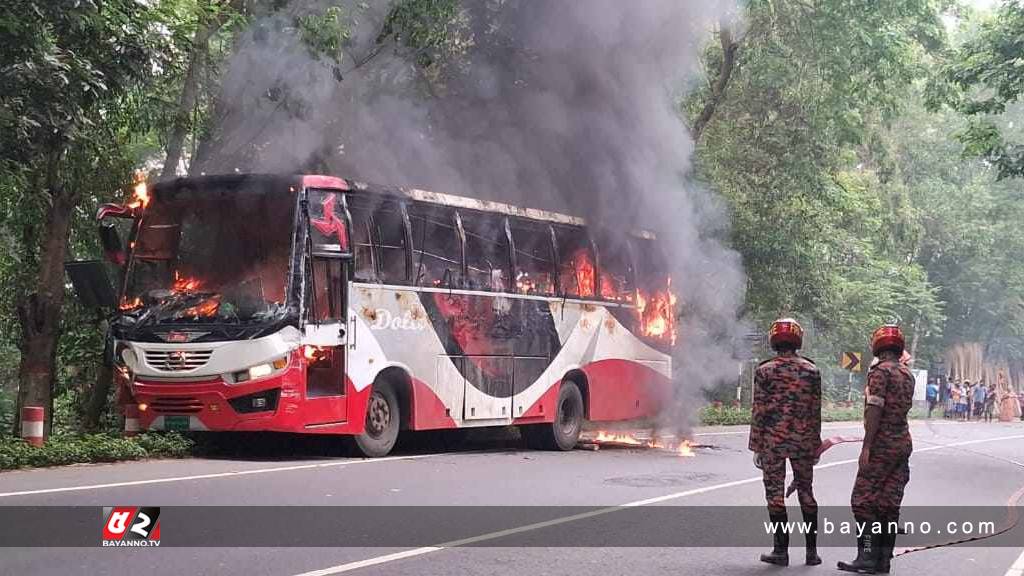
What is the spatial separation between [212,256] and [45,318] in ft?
11.8

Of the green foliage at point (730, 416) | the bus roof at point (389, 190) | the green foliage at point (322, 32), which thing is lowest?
the green foliage at point (730, 416)

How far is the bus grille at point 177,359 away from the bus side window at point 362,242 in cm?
217

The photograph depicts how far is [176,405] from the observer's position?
1460cm

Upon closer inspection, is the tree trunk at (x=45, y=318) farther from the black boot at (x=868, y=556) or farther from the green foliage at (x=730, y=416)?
the green foliage at (x=730, y=416)

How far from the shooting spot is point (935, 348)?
206ft

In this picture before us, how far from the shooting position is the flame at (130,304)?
1498 cm

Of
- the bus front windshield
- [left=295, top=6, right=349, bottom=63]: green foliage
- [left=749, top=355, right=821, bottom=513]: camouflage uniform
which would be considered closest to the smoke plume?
[left=295, top=6, right=349, bottom=63]: green foliage

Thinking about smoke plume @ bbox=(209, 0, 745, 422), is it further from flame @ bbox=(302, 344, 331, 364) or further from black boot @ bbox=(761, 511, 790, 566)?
black boot @ bbox=(761, 511, 790, 566)

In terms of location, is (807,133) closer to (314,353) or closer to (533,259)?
(533,259)

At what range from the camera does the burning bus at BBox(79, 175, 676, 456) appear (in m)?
14.5

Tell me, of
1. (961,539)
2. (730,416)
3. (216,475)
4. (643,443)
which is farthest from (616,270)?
(730,416)

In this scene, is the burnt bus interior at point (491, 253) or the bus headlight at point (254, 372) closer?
the bus headlight at point (254, 372)

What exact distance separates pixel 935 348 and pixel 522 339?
49.0 metres

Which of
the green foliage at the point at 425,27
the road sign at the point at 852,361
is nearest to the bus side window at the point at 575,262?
the green foliage at the point at 425,27
